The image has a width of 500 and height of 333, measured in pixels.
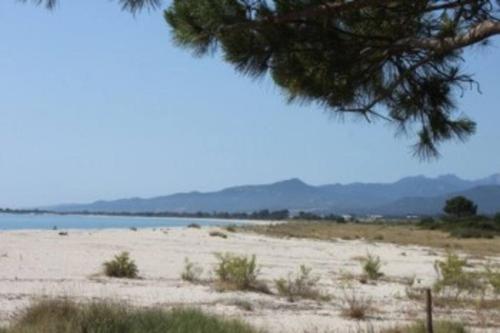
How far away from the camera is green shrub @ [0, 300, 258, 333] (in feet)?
21.4

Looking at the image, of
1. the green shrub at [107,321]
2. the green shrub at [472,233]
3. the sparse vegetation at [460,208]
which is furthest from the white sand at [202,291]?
the sparse vegetation at [460,208]

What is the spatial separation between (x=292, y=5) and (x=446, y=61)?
1.49m

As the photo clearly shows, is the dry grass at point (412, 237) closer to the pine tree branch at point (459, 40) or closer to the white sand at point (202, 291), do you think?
the white sand at point (202, 291)

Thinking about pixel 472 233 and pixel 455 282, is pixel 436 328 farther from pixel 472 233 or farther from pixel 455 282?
pixel 472 233

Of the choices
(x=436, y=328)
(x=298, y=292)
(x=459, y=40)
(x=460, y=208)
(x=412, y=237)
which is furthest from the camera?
(x=460, y=208)

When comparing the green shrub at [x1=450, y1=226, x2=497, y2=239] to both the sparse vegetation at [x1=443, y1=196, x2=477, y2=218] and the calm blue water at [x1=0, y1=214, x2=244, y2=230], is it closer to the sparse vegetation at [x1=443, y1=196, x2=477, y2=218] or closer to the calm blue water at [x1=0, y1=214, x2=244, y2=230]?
the sparse vegetation at [x1=443, y1=196, x2=477, y2=218]

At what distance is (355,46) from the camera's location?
6523 mm

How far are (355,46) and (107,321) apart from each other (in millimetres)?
3128

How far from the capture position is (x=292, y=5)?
605 cm

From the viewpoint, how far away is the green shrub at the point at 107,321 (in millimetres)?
6531

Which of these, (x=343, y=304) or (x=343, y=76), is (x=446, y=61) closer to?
(x=343, y=76)

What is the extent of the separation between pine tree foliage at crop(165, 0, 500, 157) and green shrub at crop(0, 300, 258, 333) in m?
2.41

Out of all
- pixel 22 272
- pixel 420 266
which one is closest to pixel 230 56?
pixel 22 272

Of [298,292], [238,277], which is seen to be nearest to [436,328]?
[298,292]
